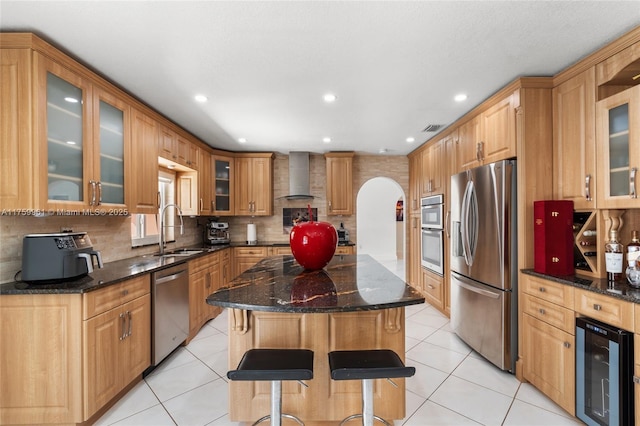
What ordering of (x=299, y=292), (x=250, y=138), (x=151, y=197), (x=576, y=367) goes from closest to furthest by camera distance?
(x=299, y=292) → (x=576, y=367) → (x=151, y=197) → (x=250, y=138)

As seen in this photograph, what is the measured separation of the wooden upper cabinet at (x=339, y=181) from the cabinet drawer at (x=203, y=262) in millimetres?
2063

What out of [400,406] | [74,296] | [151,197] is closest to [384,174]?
[151,197]

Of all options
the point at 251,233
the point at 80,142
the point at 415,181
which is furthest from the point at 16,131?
the point at 415,181

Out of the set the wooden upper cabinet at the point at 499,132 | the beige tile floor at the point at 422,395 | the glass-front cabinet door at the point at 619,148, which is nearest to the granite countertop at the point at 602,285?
the glass-front cabinet door at the point at 619,148

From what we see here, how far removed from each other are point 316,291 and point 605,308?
5.62 ft

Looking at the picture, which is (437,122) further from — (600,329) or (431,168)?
(600,329)

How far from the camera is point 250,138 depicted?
4.25 metres

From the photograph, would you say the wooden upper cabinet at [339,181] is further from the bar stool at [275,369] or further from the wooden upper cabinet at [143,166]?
the bar stool at [275,369]

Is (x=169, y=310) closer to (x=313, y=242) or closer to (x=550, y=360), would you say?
(x=313, y=242)

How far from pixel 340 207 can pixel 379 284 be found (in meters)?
3.50

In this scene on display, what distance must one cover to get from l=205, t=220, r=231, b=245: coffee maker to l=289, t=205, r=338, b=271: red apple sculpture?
3060mm

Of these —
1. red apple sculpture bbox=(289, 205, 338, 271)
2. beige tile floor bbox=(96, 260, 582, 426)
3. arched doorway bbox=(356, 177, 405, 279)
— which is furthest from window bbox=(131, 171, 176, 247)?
arched doorway bbox=(356, 177, 405, 279)

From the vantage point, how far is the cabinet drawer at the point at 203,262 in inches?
132

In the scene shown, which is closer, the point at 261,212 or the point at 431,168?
the point at 431,168
